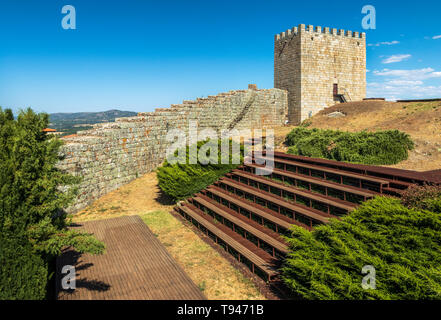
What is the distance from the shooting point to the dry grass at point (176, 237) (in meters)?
4.90

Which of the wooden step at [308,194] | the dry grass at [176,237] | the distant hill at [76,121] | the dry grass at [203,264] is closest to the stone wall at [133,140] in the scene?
the dry grass at [176,237]

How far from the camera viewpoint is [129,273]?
16.7 feet

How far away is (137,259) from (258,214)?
9.22 ft

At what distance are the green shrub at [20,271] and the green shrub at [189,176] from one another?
576 cm

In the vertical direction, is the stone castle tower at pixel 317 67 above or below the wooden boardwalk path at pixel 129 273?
above

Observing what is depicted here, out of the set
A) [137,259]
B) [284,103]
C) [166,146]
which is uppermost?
[284,103]

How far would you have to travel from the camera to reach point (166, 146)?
45.2 ft

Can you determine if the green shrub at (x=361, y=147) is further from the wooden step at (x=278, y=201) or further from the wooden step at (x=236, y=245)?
the wooden step at (x=236, y=245)

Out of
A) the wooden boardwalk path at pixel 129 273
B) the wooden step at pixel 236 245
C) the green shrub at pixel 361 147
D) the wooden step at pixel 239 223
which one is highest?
the green shrub at pixel 361 147

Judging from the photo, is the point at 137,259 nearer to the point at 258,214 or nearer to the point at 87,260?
the point at 87,260

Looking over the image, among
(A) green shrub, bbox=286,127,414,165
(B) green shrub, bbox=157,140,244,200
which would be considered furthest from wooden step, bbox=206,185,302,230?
(A) green shrub, bbox=286,127,414,165

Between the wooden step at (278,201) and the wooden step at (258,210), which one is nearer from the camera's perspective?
the wooden step at (278,201)

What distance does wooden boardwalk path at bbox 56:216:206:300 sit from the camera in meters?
4.46
